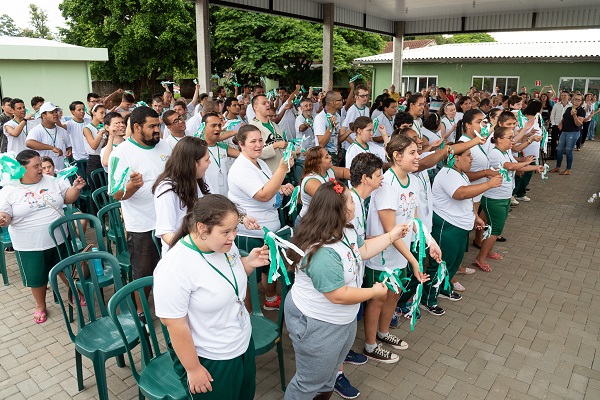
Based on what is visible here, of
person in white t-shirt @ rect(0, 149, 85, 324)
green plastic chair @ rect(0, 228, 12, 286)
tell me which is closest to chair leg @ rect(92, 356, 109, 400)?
person in white t-shirt @ rect(0, 149, 85, 324)

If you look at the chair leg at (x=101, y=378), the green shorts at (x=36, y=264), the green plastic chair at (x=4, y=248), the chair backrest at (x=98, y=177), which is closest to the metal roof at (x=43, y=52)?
the chair backrest at (x=98, y=177)

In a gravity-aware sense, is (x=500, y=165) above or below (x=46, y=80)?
below

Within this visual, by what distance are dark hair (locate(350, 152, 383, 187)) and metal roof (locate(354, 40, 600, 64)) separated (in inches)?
712

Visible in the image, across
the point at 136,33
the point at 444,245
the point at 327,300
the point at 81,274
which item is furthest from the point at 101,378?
the point at 136,33

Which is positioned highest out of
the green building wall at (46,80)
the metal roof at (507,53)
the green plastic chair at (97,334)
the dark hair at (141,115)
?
the metal roof at (507,53)

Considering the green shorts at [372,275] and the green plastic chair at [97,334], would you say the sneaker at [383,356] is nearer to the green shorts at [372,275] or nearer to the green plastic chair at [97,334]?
the green shorts at [372,275]

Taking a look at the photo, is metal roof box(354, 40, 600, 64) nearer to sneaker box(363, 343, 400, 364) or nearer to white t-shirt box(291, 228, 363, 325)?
sneaker box(363, 343, 400, 364)

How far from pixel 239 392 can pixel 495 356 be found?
7.83 ft

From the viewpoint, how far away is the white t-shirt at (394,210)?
3.38 meters

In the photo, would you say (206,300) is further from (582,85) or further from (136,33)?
(136,33)

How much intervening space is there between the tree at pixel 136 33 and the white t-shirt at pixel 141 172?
67.5ft

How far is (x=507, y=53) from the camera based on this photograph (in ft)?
65.2

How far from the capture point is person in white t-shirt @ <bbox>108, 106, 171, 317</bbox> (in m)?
3.56

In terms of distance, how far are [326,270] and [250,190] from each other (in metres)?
1.29
